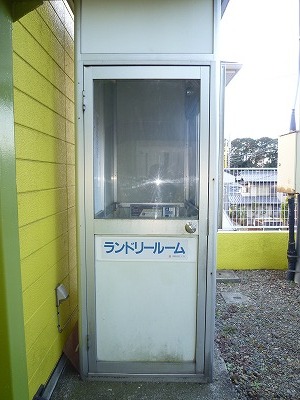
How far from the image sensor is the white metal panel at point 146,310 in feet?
6.82

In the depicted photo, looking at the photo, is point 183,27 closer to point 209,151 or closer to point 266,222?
point 209,151

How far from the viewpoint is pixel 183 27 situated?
1931 millimetres

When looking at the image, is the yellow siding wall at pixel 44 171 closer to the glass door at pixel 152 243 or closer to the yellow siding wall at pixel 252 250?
the glass door at pixel 152 243

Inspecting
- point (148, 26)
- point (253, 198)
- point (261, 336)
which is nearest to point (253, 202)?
point (253, 198)

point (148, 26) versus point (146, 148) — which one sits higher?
point (148, 26)

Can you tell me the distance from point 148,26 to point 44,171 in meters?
1.11

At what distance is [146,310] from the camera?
2.11 metres

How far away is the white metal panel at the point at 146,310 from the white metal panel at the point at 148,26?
1.34 metres

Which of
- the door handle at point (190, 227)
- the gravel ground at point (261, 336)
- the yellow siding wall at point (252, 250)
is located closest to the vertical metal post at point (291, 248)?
the gravel ground at point (261, 336)

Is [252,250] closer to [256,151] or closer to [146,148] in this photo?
[146,148]

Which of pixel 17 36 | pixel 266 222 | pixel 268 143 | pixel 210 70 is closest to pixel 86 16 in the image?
pixel 17 36

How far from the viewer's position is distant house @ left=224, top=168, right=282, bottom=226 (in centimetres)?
471

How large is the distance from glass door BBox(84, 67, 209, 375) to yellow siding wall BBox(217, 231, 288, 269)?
8.36 ft

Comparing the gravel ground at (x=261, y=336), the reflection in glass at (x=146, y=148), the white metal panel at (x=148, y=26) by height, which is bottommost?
the gravel ground at (x=261, y=336)
